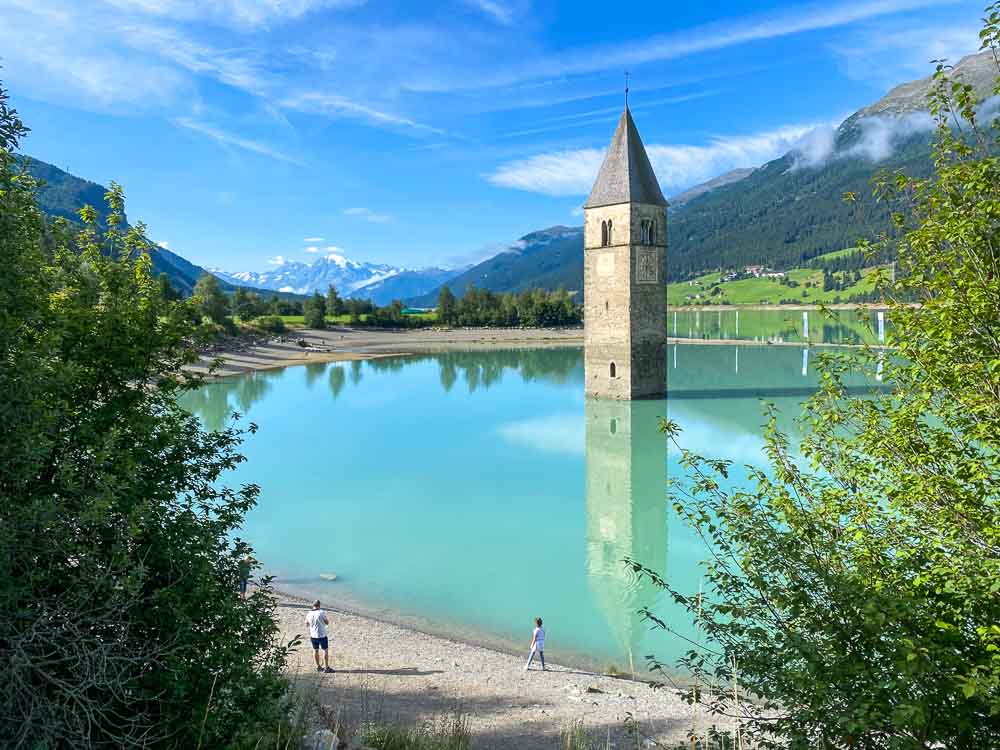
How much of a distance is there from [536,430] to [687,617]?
22.4 m

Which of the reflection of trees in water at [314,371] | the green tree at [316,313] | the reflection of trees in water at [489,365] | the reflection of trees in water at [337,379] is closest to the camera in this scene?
the reflection of trees in water at [337,379]

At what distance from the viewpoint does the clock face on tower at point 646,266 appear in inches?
1709

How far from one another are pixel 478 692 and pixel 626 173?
120 feet

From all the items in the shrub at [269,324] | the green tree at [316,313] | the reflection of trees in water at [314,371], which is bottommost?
the reflection of trees in water at [314,371]

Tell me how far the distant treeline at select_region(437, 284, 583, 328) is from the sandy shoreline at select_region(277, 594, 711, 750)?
111441 millimetres

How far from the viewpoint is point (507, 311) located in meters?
127

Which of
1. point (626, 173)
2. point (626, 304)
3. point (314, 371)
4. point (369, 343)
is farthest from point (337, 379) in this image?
point (369, 343)

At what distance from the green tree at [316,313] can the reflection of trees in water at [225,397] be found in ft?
131

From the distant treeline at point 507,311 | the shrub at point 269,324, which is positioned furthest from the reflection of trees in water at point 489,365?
the distant treeline at point 507,311

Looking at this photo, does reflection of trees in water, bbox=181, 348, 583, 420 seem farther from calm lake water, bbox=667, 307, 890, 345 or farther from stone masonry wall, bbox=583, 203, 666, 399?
calm lake water, bbox=667, 307, 890, 345

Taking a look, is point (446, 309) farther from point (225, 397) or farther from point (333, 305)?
point (225, 397)

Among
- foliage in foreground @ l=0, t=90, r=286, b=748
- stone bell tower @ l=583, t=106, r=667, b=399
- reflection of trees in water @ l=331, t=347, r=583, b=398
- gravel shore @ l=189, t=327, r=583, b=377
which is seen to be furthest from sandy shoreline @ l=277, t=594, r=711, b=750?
gravel shore @ l=189, t=327, r=583, b=377

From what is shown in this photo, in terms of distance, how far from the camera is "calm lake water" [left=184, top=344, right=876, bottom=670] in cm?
1633

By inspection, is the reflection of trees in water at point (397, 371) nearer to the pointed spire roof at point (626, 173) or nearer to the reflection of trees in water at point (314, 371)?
the reflection of trees in water at point (314, 371)
